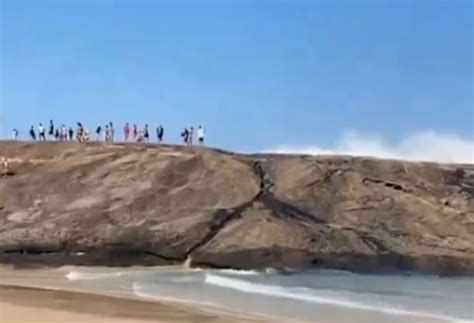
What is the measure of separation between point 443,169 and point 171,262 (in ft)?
37.4

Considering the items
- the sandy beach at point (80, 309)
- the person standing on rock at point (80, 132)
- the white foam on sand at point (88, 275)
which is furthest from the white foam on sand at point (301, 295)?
the person standing on rock at point (80, 132)

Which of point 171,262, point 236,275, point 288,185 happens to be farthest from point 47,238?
point 288,185

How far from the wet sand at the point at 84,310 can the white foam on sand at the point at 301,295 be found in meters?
3.76

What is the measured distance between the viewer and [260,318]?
15.1 metres

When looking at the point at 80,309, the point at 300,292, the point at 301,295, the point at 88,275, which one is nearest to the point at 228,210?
the point at 88,275

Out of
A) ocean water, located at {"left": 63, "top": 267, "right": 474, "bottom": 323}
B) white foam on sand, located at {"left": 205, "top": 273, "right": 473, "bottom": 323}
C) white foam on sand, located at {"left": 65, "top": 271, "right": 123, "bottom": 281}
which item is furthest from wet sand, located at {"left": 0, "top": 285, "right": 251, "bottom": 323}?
white foam on sand, located at {"left": 65, "top": 271, "right": 123, "bottom": 281}

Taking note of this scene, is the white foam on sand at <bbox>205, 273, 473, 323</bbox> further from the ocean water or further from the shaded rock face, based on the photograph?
the shaded rock face

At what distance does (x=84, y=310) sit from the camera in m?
14.8

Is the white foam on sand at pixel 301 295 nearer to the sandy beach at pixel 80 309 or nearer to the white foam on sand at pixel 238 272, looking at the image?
the white foam on sand at pixel 238 272

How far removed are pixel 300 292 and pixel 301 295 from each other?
705 millimetres

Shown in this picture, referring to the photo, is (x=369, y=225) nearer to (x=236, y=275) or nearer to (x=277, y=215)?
(x=277, y=215)

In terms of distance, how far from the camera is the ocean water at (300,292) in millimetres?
16516

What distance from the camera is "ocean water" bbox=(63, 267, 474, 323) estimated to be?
650 inches

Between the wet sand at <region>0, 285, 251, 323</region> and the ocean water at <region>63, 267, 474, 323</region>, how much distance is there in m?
1.01
